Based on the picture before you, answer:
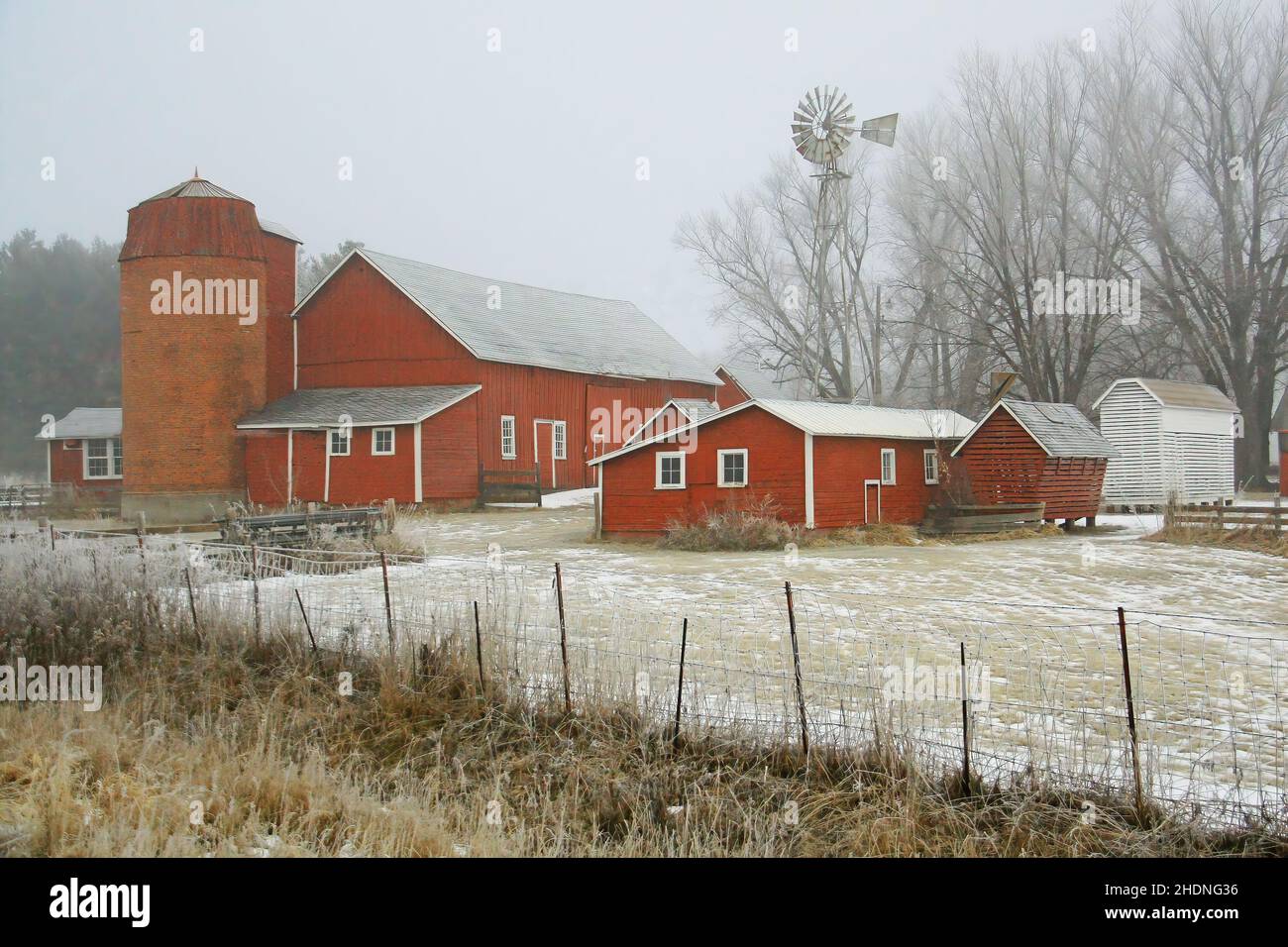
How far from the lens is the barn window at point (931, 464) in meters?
28.8

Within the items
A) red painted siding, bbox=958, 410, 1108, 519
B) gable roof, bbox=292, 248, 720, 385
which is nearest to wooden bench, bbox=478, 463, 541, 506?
gable roof, bbox=292, 248, 720, 385

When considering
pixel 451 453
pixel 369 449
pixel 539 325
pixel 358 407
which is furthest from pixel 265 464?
pixel 539 325

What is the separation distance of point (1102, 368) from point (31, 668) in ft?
151

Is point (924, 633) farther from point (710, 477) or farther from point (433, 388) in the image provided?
point (433, 388)

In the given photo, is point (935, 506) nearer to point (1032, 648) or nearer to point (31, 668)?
point (1032, 648)

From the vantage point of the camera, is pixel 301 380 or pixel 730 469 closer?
pixel 730 469

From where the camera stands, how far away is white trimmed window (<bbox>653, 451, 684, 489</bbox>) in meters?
26.2

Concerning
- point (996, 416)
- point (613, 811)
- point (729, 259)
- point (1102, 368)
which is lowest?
point (613, 811)

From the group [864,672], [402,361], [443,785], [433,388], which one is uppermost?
[402,361]

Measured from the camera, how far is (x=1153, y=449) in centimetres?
3250

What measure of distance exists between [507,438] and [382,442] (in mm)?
4429

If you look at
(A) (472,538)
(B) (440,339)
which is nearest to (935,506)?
(A) (472,538)

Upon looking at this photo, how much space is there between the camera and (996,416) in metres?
28.1

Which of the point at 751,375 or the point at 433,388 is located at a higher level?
the point at 751,375
